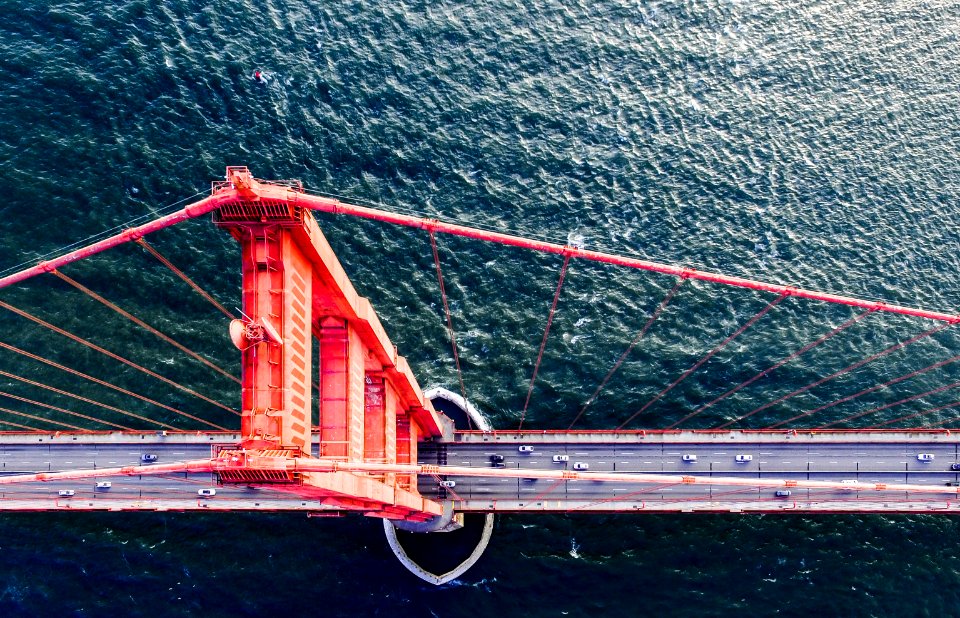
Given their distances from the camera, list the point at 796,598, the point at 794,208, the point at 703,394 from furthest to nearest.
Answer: the point at 794,208
the point at 703,394
the point at 796,598

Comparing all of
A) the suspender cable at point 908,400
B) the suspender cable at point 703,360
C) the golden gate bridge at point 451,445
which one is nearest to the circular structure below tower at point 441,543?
the golden gate bridge at point 451,445

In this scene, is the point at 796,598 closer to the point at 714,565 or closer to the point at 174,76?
the point at 714,565

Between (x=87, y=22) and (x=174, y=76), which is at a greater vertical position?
(x=87, y=22)

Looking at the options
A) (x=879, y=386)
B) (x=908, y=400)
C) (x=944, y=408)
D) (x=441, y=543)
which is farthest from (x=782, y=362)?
(x=441, y=543)

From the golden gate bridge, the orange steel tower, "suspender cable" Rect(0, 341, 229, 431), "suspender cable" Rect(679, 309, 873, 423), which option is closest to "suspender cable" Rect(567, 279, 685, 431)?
the golden gate bridge

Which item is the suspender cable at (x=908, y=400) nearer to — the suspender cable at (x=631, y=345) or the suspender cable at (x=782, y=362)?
the suspender cable at (x=782, y=362)

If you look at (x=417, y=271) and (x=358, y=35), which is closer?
(x=417, y=271)

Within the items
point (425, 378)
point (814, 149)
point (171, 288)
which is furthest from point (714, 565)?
point (171, 288)

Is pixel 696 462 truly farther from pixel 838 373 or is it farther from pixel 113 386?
pixel 113 386
